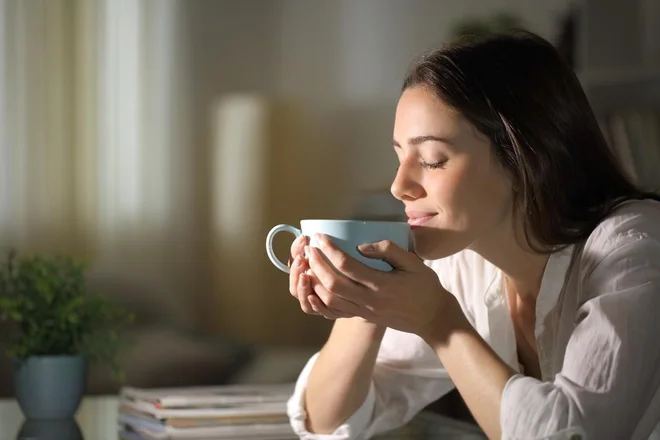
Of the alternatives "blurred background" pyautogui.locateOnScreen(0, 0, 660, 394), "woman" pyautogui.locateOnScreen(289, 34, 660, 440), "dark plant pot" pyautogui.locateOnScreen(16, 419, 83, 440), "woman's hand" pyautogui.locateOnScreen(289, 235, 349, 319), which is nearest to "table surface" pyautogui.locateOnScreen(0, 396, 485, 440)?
"dark plant pot" pyautogui.locateOnScreen(16, 419, 83, 440)

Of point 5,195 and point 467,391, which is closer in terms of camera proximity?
point 467,391

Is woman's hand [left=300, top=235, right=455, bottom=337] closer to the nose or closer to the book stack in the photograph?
the nose

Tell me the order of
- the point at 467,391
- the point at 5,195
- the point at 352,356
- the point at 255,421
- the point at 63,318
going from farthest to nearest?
the point at 5,195 < the point at 63,318 < the point at 255,421 < the point at 352,356 < the point at 467,391

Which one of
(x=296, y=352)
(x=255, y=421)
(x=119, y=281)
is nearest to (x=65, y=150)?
(x=119, y=281)

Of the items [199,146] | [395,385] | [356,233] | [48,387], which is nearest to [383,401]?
[395,385]

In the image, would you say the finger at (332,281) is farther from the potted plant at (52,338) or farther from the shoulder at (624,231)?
the potted plant at (52,338)

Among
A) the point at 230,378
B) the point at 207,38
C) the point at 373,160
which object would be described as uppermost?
the point at 207,38

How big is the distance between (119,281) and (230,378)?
293 millimetres

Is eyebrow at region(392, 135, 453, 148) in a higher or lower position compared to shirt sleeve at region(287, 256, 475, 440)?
higher

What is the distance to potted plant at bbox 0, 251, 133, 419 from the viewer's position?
1471mm

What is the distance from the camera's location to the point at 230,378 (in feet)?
6.25

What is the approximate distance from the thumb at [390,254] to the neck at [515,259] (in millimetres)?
198

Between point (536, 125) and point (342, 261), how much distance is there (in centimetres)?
28

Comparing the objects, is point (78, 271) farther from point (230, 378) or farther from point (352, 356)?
point (352, 356)
